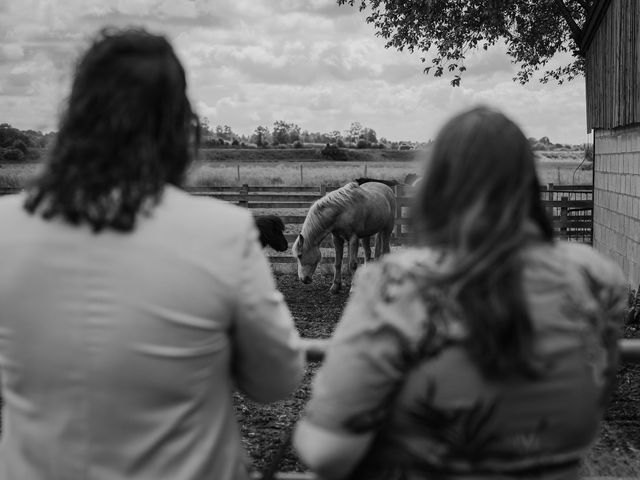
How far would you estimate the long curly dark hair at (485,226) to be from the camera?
1.25 m

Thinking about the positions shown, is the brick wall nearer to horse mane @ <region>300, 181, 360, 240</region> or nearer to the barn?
the barn

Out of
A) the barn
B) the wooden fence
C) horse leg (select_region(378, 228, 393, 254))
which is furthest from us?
the wooden fence

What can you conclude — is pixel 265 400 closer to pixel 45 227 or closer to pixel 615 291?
pixel 45 227

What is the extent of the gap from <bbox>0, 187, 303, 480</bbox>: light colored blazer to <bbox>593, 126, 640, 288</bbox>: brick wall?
9505mm

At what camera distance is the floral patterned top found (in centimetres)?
130

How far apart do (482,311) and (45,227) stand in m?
0.79

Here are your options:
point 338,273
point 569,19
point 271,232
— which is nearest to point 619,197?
point 338,273

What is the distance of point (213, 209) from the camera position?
1.45 meters

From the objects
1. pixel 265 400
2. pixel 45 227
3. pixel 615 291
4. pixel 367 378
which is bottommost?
pixel 265 400

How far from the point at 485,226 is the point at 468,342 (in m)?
0.19

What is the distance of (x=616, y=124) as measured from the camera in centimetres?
1112

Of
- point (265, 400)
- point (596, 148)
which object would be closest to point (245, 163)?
point (596, 148)

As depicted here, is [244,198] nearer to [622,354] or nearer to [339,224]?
[339,224]

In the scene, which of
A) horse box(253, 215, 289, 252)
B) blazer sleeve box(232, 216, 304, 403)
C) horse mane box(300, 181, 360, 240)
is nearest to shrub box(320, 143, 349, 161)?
horse box(253, 215, 289, 252)
